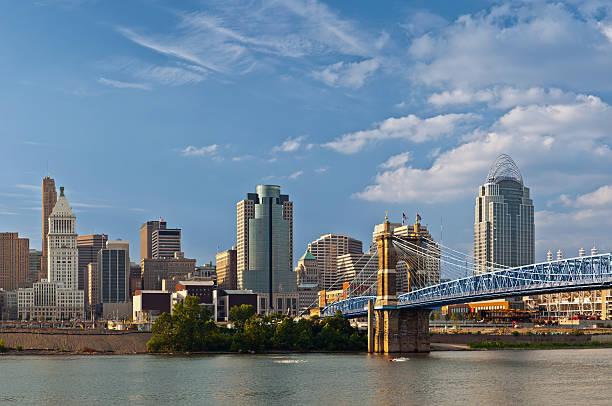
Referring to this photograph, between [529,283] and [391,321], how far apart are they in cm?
2060

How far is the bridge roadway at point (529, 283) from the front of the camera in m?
99.9

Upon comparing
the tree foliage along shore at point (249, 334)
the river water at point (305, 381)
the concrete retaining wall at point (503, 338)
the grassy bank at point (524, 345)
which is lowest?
the grassy bank at point (524, 345)

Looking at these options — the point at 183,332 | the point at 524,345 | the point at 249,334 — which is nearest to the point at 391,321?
the point at 249,334

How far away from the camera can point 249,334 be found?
136875 mm

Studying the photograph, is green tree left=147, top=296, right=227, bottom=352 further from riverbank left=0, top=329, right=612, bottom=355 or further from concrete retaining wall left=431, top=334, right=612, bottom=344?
concrete retaining wall left=431, top=334, right=612, bottom=344

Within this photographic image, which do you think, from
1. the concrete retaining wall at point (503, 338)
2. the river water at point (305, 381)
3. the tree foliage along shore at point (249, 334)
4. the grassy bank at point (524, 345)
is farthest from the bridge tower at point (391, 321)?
the concrete retaining wall at point (503, 338)

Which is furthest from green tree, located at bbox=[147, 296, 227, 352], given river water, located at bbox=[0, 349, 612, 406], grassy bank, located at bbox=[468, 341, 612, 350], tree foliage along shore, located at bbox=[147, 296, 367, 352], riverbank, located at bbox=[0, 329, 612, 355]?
grassy bank, located at bbox=[468, 341, 612, 350]

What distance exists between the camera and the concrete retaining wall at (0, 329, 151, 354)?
143 m

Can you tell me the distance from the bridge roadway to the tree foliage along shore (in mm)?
8354

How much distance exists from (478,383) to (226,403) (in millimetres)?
26959

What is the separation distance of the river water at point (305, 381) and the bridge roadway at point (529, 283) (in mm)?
8504

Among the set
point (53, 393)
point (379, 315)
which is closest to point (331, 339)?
point (379, 315)

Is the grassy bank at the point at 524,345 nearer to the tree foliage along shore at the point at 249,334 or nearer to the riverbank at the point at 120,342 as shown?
the riverbank at the point at 120,342

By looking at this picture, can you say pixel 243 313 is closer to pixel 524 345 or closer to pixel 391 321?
pixel 524 345
